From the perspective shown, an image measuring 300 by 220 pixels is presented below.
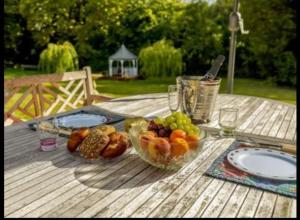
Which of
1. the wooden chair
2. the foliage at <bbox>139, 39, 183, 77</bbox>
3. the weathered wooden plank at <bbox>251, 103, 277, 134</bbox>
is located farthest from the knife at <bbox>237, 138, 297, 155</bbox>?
the foliage at <bbox>139, 39, 183, 77</bbox>

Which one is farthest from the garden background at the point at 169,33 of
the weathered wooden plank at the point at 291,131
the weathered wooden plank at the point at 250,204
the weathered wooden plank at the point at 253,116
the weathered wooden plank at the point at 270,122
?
the weathered wooden plank at the point at 250,204

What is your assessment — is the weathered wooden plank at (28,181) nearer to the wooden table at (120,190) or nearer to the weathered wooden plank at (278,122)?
the wooden table at (120,190)

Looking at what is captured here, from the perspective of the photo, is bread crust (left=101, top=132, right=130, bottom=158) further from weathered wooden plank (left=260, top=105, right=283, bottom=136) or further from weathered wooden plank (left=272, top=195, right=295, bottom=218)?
weathered wooden plank (left=260, top=105, right=283, bottom=136)

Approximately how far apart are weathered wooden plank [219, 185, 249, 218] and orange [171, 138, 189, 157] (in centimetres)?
21

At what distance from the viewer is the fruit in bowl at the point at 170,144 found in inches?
41.1

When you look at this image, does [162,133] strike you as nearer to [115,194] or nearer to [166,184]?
[166,184]

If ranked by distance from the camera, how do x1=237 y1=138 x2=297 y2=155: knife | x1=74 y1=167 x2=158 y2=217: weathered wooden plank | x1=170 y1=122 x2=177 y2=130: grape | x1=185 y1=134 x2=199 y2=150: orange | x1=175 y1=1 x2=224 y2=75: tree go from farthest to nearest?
x1=175 y1=1 x2=224 y2=75: tree, x1=237 y1=138 x2=297 y2=155: knife, x1=170 y1=122 x2=177 y2=130: grape, x1=185 y1=134 x2=199 y2=150: orange, x1=74 y1=167 x2=158 y2=217: weathered wooden plank

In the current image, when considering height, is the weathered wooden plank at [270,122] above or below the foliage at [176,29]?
below

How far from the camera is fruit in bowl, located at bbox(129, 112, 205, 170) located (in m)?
1.04

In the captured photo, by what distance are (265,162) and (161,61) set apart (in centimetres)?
881

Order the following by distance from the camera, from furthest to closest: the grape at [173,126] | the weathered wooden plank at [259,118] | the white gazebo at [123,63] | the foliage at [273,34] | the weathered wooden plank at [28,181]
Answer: the white gazebo at [123,63] < the foliage at [273,34] < the weathered wooden plank at [259,118] < the grape at [173,126] < the weathered wooden plank at [28,181]

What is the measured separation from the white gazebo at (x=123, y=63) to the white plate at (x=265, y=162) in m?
9.23

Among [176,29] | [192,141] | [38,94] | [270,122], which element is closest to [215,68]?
[270,122]

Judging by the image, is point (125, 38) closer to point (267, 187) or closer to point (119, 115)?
point (119, 115)
